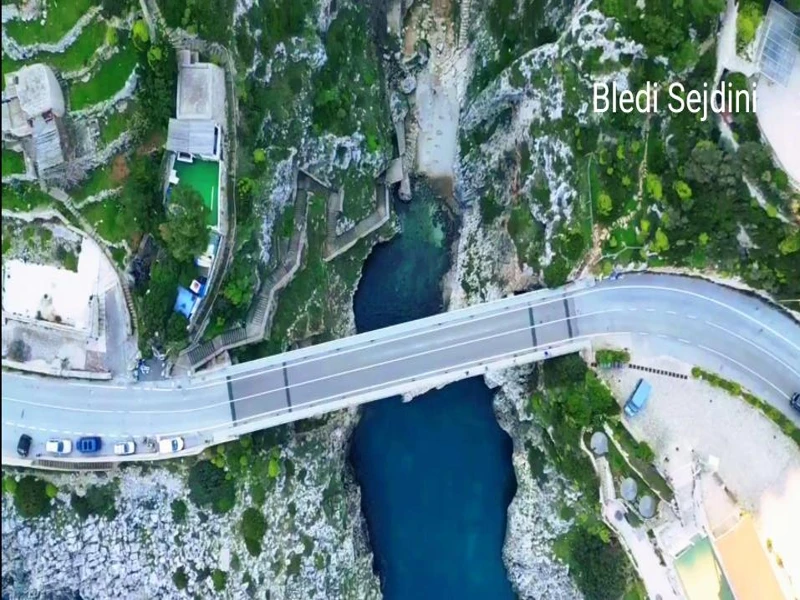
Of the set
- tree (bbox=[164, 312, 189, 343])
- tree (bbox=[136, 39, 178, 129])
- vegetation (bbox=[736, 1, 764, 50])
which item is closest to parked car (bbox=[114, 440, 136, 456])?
tree (bbox=[164, 312, 189, 343])

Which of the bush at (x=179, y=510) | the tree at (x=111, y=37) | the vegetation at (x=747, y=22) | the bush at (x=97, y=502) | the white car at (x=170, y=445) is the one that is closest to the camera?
the vegetation at (x=747, y=22)

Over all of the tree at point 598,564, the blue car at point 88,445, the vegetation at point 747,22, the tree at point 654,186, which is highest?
the vegetation at point 747,22

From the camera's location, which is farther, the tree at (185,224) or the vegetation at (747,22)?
the vegetation at (747,22)

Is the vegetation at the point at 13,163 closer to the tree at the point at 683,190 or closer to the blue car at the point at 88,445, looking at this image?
the blue car at the point at 88,445

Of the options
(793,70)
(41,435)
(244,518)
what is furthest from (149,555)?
(793,70)

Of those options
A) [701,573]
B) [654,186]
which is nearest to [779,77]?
[654,186]

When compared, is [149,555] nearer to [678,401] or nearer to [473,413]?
[473,413]

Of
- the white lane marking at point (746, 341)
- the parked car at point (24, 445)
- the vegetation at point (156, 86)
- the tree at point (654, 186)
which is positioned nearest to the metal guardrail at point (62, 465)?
the parked car at point (24, 445)
